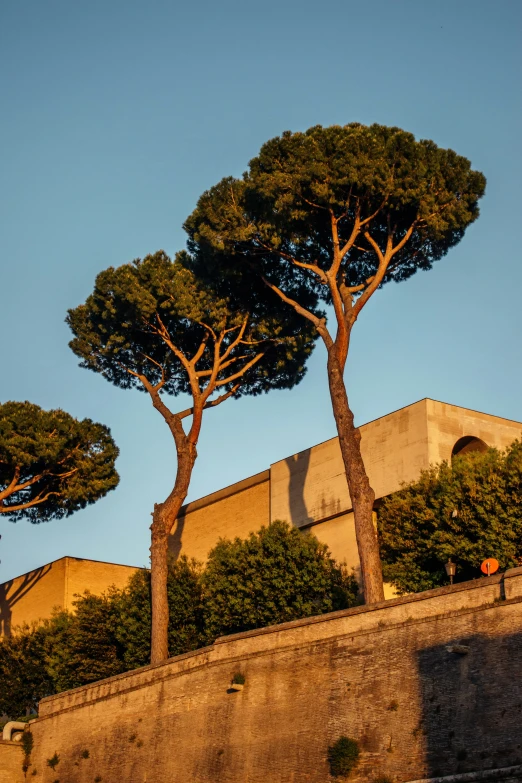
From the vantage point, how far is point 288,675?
22.2m

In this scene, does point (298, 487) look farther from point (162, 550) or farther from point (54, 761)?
point (54, 761)

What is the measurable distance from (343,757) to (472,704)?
8.53ft

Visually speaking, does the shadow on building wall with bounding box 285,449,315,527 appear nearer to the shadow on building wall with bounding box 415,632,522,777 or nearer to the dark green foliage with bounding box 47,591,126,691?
the dark green foliage with bounding box 47,591,126,691

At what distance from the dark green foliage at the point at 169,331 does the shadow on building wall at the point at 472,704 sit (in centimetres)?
1417

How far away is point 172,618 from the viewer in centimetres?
3077

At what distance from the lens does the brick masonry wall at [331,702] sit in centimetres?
1852

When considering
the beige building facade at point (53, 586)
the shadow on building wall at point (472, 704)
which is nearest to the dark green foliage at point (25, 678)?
the beige building facade at point (53, 586)

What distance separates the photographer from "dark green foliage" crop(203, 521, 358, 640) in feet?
96.0

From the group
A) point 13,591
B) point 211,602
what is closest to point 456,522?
point 211,602

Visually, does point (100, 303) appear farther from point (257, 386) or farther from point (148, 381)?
point (257, 386)

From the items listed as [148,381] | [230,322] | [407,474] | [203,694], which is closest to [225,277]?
[230,322]

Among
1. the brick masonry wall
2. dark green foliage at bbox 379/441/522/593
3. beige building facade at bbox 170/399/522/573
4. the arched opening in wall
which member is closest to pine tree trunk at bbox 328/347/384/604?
the brick masonry wall

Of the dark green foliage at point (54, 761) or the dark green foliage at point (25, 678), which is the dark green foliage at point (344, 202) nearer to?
the dark green foliage at point (54, 761)

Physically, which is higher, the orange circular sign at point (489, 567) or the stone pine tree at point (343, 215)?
the stone pine tree at point (343, 215)
